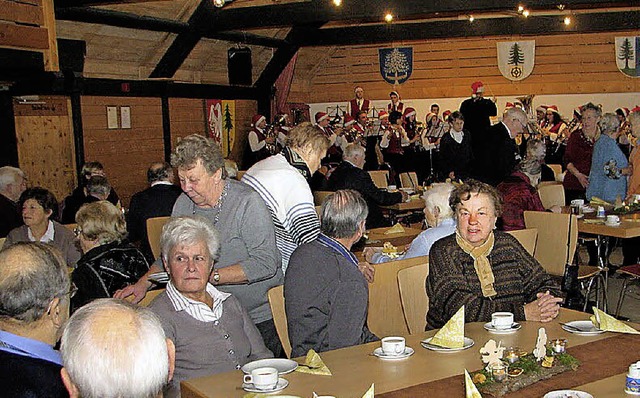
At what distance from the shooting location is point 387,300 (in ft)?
11.6

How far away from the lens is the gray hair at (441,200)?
3900 millimetres

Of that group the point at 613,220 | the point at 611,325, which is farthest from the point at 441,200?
the point at 613,220

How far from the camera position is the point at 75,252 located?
16.7ft

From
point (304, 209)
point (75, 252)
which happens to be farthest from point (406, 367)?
point (75, 252)

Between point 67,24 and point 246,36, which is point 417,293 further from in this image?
point 246,36

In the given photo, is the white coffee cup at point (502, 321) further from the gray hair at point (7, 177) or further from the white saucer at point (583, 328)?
the gray hair at point (7, 177)

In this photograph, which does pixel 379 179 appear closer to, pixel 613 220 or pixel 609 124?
pixel 609 124

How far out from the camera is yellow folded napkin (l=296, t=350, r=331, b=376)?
95.3 inches

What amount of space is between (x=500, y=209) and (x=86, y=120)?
8661 millimetres

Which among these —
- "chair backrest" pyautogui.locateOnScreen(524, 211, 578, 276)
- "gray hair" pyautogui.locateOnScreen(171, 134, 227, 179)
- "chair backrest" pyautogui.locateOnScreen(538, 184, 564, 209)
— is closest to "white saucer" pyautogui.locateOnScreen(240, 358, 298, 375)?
"gray hair" pyautogui.locateOnScreen(171, 134, 227, 179)

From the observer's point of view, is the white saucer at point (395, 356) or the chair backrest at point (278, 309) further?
the chair backrest at point (278, 309)

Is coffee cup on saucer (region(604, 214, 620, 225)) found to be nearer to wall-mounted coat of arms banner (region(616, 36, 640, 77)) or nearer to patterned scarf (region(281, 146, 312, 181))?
patterned scarf (region(281, 146, 312, 181))

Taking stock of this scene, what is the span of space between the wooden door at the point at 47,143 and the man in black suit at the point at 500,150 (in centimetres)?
618

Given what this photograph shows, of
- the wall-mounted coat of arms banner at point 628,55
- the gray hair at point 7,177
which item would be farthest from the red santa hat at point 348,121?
the gray hair at point 7,177
